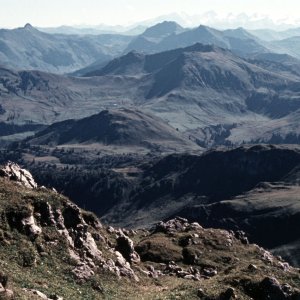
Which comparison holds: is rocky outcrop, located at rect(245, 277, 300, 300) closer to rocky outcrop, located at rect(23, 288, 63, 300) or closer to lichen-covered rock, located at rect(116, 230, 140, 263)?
rocky outcrop, located at rect(23, 288, 63, 300)

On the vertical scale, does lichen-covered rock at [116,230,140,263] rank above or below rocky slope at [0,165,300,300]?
below

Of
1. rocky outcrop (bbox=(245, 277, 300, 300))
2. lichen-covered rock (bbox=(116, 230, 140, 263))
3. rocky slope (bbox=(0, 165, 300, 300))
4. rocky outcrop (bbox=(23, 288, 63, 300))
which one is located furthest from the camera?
lichen-covered rock (bbox=(116, 230, 140, 263))

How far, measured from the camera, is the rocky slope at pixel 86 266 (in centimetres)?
5950

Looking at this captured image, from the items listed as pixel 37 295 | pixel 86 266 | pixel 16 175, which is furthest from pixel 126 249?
pixel 37 295

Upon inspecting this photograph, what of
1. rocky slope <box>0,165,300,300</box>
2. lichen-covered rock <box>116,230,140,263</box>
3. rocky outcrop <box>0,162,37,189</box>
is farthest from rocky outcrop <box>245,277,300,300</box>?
rocky outcrop <box>0,162,37,189</box>

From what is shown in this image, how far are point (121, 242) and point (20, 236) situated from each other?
20318 millimetres

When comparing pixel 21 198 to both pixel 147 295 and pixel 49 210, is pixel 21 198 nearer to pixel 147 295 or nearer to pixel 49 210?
pixel 49 210

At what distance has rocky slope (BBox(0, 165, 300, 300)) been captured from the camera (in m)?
59.5

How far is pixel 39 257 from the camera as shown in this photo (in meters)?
64.4

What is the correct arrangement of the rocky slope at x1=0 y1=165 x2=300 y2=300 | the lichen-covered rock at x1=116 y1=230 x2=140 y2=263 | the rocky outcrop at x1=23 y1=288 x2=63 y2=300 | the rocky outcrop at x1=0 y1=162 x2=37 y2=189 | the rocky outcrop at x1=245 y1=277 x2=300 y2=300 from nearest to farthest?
the rocky outcrop at x1=23 y1=288 x2=63 y2=300 < the rocky slope at x1=0 y1=165 x2=300 y2=300 < the rocky outcrop at x1=245 y1=277 x2=300 y2=300 < the lichen-covered rock at x1=116 y1=230 x2=140 y2=263 < the rocky outcrop at x1=0 y1=162 x2=37 y2=189

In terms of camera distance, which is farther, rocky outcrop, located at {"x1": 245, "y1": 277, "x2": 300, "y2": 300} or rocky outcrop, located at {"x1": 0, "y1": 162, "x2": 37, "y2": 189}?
rocky outcrop, located at {"x1": 0, "y1": 162, "x2": 37, "y2": 189}

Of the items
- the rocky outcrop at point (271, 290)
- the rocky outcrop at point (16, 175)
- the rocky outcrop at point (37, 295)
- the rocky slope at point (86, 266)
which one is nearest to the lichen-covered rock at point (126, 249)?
the rocky slope at point (86, 266)

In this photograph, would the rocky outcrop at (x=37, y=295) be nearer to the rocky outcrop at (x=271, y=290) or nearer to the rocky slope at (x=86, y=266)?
the rocky slope at (x=86, y=266)

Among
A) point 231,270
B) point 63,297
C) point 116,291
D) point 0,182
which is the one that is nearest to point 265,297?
point 231,270
